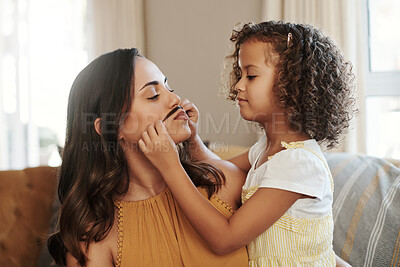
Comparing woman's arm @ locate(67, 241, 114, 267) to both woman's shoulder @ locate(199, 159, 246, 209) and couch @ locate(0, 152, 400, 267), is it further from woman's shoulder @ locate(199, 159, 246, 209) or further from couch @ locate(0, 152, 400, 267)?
couch @ locate(0, 152, 400, 267)

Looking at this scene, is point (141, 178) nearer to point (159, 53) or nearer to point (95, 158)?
point (95, 158)

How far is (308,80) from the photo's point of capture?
1305 mm

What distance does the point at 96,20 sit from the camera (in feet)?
12.1

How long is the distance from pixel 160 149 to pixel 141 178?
249 millimetres

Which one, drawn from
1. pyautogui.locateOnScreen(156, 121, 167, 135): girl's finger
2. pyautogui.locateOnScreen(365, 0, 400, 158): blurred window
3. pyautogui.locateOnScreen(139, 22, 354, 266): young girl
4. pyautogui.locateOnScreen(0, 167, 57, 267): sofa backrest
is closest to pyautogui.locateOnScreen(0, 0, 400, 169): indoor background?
pyautogui.locateOnScreen(365, 0, 400, 158): blurred window

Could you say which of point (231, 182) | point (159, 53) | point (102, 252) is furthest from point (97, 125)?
point (159, 53)

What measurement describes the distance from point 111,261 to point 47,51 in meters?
2.86

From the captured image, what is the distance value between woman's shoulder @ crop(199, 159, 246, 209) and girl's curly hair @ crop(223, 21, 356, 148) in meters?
0.28

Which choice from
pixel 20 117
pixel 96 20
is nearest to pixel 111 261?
pixel 20 117

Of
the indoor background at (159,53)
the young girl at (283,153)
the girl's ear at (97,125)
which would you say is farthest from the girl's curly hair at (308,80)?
the indoor background at (159,53)

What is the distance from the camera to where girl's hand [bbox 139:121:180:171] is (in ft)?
3.89

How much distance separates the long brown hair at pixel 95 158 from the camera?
1271 mm

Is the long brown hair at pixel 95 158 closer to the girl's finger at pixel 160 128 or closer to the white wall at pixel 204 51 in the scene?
the girl's finger at pixel 160 128

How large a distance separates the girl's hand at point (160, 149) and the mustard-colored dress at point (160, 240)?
8.6 inches
